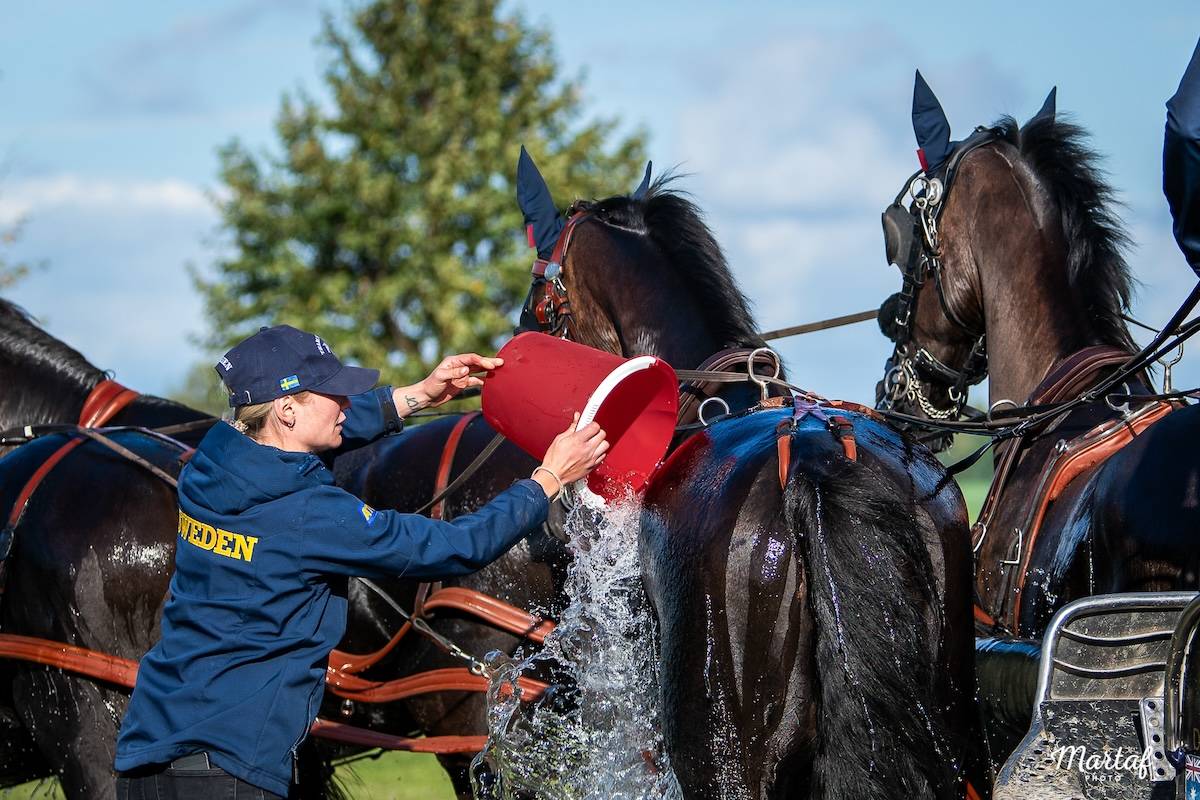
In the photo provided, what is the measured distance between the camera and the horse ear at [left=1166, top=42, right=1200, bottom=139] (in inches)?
102

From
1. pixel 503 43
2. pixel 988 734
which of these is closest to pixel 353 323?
pixel 503 43

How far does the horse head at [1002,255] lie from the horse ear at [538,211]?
1.27 m

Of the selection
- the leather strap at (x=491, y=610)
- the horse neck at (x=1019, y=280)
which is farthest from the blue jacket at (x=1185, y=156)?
the leather strap at (x=491, y=610)

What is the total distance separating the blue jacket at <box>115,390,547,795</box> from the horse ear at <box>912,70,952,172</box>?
2.49 m

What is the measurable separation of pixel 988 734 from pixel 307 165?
18133 millimetres

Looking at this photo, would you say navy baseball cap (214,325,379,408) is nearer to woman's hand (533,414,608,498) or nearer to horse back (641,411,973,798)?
woman's hand (533,414,608,498)

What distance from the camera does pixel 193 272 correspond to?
2086 centimetres

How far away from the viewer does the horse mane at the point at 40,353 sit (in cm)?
536

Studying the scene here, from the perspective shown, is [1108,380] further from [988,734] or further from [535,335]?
[535,335]

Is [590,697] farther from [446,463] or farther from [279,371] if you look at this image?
[279,371]

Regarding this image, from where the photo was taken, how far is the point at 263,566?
3000 millimetres

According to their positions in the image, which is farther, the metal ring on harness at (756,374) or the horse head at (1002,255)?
the horse head at (1002,255)

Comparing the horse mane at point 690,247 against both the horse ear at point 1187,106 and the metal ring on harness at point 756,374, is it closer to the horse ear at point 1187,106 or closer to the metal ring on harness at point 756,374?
the metal ring on harness at point 756,374

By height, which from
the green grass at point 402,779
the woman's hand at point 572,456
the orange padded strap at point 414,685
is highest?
the woman's hand at point 572,456
